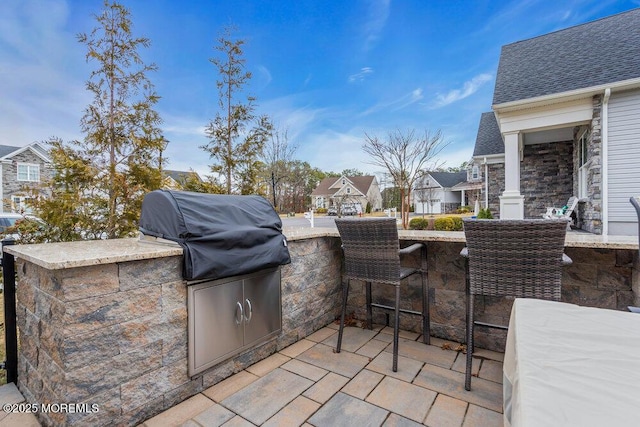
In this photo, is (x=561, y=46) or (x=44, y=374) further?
(x=561, y=46)

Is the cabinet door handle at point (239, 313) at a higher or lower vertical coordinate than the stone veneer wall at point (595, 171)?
lower

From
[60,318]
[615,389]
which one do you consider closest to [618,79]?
[615,389]

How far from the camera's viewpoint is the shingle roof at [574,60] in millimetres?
6641

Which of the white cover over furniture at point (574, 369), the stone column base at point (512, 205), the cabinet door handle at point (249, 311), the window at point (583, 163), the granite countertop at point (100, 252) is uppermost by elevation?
the window at point (583, 163)

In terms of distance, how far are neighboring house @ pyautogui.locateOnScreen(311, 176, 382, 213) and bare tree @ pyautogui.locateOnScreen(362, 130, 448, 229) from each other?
18784mm

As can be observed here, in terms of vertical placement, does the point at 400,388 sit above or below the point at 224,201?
below

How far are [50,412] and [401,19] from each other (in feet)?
31.1

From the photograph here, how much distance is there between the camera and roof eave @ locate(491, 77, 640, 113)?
6.06m

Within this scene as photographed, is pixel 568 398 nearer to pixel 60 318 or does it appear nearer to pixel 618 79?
pixel 60 318

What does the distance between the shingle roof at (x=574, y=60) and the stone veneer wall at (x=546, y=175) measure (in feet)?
8.93

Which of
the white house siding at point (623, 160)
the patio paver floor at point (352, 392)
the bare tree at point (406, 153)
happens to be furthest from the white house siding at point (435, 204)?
the patio paver floor at point (352, 392)

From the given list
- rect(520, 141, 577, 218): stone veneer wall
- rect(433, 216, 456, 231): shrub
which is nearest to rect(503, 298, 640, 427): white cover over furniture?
rect(520, 141, 577, 218): stone veneer wall

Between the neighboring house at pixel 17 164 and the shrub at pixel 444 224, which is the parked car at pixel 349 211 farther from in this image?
the neighboring house at pixel 17 164

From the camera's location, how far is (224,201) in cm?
231
